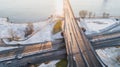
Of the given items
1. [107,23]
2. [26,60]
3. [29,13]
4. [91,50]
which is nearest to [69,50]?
[91,50]

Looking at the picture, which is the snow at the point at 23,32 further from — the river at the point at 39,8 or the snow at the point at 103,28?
the river at the point at 39,8

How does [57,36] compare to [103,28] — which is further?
[103,28]

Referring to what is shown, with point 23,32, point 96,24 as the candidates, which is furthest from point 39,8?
point 96,24

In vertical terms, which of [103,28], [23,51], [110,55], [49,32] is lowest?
[110,55]

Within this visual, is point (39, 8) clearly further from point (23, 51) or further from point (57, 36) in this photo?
point (23, 51)

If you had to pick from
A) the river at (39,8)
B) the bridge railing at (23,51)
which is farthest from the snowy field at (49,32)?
the river at (39,8)

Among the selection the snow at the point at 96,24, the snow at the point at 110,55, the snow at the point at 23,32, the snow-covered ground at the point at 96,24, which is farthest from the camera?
the snow at the point at 96,24

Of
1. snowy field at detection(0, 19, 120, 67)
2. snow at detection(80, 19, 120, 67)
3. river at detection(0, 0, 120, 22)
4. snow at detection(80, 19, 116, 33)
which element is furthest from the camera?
river at detection(0, 0, 120, 22)

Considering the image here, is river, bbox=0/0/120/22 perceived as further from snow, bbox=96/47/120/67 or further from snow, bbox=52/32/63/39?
snow, bbox=96/47/120/67

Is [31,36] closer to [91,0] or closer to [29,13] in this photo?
[29,13]

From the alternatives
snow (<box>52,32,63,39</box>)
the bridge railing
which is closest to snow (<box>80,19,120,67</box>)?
snow (<box>52,32,63,39</box>)
